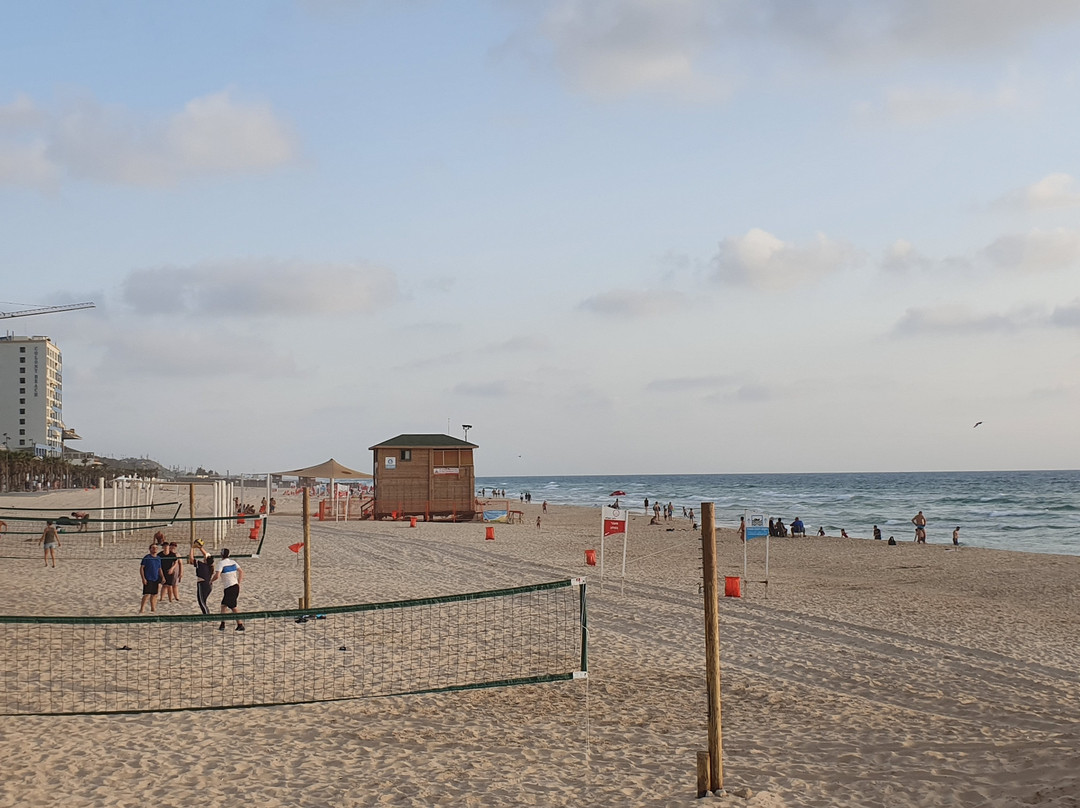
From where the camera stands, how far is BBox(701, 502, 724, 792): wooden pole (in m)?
7.29

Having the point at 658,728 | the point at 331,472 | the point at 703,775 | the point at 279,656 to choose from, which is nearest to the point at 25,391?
the point at 331,472

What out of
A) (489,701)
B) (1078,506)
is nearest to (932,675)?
(489,701)

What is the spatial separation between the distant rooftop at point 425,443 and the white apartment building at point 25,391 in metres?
115

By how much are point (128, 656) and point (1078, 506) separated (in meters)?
72.1

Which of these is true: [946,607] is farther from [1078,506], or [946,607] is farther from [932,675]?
[1078,506]

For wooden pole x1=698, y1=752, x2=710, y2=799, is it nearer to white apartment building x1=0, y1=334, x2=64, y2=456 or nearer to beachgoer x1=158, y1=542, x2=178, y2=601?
beachgoer x1=158, y1=542, x2=178, y2=601

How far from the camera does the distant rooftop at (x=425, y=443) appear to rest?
143ft

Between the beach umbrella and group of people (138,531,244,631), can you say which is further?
the beach umbrella

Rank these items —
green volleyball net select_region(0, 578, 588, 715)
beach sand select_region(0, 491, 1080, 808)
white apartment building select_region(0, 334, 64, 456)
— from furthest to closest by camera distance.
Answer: white apartment building select_region(0, 334, 64, 456), green volleyball net select_region(0, 578, 588, 715), beach sand select_region(0, 491, 1080, 808)

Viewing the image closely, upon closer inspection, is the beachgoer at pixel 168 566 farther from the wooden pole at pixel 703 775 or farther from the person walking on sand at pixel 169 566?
the wooden pole at pixel 703 775

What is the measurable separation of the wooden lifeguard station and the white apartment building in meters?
115

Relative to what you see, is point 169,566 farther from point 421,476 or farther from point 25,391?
point 25,391

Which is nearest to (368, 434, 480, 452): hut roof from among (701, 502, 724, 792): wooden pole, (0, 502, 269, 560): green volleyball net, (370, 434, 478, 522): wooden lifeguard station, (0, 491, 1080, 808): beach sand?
(370, 434, 478, 522): wooden lifeguard station

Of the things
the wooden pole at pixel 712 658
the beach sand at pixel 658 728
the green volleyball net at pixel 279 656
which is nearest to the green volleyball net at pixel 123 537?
the beach sand at pixel 658 728
